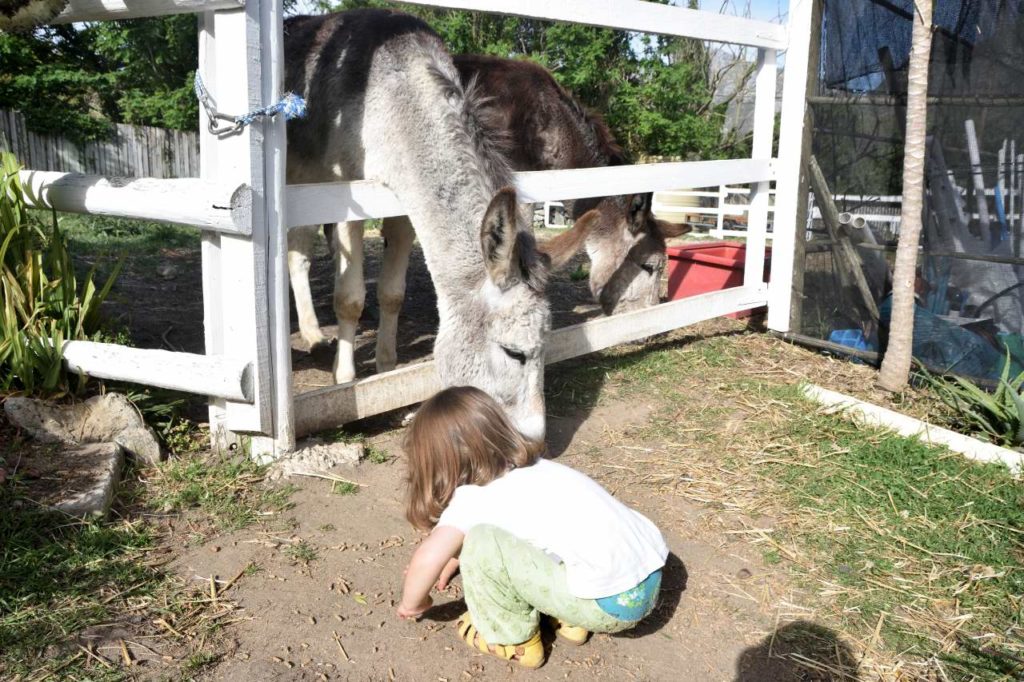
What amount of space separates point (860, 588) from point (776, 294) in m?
3.25

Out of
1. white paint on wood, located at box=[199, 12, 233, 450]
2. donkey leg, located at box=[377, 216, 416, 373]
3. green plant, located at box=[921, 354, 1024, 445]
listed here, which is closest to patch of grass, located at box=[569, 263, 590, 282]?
donkey leg, located at box=[377, 216, 416, 373]

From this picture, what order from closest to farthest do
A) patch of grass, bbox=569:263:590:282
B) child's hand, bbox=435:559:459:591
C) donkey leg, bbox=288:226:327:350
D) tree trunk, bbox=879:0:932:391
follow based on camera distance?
child's hand, bbox=435:559:459:591 < tree trunk, bbox=879:0:932:391 < donkey leg, bbox=288:226:327:350 < patch of grass, bbox=569:263:590:282

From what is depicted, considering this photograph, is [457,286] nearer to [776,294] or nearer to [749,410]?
[749,410]

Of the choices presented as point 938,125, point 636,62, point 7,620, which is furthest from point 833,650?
point 636,62

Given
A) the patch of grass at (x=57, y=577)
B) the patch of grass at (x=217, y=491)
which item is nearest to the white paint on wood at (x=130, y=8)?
the patch of grass at (x=217, y=491)

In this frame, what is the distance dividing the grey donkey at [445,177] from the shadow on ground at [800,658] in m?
1.30

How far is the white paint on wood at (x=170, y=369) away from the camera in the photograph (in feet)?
10.4

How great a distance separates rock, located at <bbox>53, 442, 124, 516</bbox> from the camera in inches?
108

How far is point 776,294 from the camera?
18.9 feet

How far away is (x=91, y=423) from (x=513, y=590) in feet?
6.59

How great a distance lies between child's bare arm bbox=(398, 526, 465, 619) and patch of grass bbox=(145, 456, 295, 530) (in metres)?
0.91

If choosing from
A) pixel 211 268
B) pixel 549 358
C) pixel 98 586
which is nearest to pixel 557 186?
pixel 549 358

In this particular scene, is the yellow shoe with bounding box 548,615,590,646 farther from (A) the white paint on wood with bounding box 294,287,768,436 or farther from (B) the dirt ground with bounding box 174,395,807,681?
(A) the white paint on wood with bounding box 294,287,768,436

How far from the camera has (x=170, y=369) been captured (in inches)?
126
